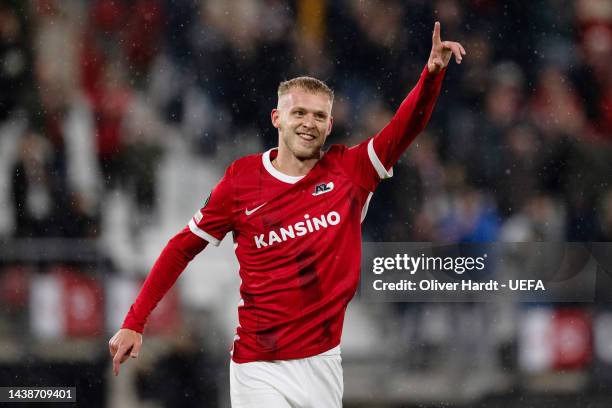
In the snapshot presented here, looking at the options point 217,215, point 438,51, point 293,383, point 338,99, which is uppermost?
point 338,99

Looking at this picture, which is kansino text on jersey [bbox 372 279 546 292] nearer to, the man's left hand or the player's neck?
the player's neck

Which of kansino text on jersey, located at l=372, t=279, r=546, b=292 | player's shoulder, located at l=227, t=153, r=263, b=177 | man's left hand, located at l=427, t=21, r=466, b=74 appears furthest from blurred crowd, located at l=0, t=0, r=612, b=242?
man's left hand, located at l=427, t=21, r=466, b=74

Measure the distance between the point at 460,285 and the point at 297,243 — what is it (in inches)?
67.0

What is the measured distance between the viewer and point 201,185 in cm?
400

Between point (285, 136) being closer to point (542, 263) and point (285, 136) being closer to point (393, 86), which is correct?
point (393, 86)

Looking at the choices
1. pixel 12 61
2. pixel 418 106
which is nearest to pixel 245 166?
pixel 418 106

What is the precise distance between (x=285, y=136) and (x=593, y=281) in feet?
6.83

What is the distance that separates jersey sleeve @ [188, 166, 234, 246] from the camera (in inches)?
97.5

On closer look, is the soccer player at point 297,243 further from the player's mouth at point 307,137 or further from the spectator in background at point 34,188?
the spectator in background at point 34,188

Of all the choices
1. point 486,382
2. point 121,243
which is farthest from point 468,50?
point 121,243

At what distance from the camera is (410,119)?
2275 mm

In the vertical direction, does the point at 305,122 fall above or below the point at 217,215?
above

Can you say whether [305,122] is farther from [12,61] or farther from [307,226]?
[12,61]

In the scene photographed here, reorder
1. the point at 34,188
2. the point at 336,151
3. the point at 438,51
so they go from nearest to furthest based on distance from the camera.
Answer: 1. the point at 438,51
2. the point at 336,151
3. the point at 34,188
